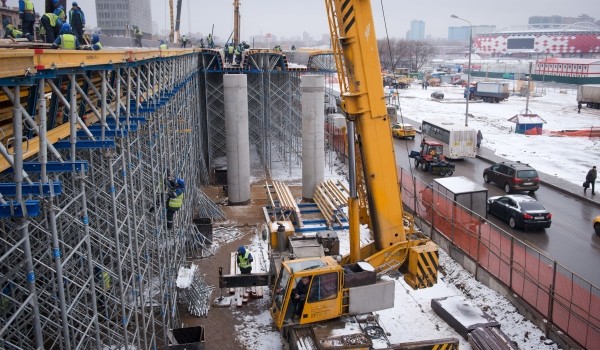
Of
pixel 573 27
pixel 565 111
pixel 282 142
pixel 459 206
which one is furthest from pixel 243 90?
pixel 573 27

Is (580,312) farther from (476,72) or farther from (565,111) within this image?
(476,72)

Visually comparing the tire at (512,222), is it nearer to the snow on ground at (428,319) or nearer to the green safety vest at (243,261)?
the snow on ground at (428,319)

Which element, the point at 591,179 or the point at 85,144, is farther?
the point at 591,179

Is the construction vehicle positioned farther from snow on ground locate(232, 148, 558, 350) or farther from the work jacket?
the work jacket

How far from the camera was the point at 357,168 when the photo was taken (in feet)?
41.8

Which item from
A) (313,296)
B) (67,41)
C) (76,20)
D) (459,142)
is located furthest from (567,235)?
(67,41)

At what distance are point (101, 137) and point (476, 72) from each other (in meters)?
112

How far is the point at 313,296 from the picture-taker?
11.1m

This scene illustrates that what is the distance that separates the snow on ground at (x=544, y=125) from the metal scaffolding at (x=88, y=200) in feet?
73.0

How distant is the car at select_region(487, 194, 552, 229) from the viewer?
19172mm

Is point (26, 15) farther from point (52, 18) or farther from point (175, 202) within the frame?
point (175, 202)

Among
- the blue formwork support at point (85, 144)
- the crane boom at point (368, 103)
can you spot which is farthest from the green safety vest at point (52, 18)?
the crane boom at point (368, 103)

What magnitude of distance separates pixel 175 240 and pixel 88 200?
5168 millimetres

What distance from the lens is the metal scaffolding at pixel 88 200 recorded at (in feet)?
17.8
